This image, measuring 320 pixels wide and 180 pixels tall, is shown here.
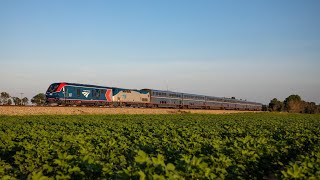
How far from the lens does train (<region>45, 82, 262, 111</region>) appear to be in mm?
41969

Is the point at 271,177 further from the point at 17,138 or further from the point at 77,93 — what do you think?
the point at 77,93

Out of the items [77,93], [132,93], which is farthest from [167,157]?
[132,93]

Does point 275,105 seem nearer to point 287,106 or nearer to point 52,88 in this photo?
point 287,106

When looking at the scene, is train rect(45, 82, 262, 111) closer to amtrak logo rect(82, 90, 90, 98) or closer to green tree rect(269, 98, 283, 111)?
amtrak logo rect(82, 90, 90, 98)

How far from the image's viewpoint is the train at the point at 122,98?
41969 mm

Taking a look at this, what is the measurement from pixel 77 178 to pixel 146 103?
2111 inches

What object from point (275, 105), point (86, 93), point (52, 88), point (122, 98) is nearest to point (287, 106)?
point (275, 105)

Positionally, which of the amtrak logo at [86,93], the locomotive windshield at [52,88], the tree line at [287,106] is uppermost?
the locomotive windshield at [52,88]

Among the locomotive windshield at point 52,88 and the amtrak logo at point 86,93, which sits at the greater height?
the locomotive windshield at point 52,88

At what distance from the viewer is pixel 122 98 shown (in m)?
54.6

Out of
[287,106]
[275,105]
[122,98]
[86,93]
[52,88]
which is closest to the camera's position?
[52,88]

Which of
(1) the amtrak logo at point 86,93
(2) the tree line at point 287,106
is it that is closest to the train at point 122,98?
(1) the amtrak logo at point 86,93

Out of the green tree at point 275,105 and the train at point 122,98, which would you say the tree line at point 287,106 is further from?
the train at point 122,98

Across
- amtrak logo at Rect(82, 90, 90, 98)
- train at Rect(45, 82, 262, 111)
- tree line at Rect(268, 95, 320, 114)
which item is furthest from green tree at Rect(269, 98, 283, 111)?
amtrak logo at Rect(82, 90, 90, 98)
